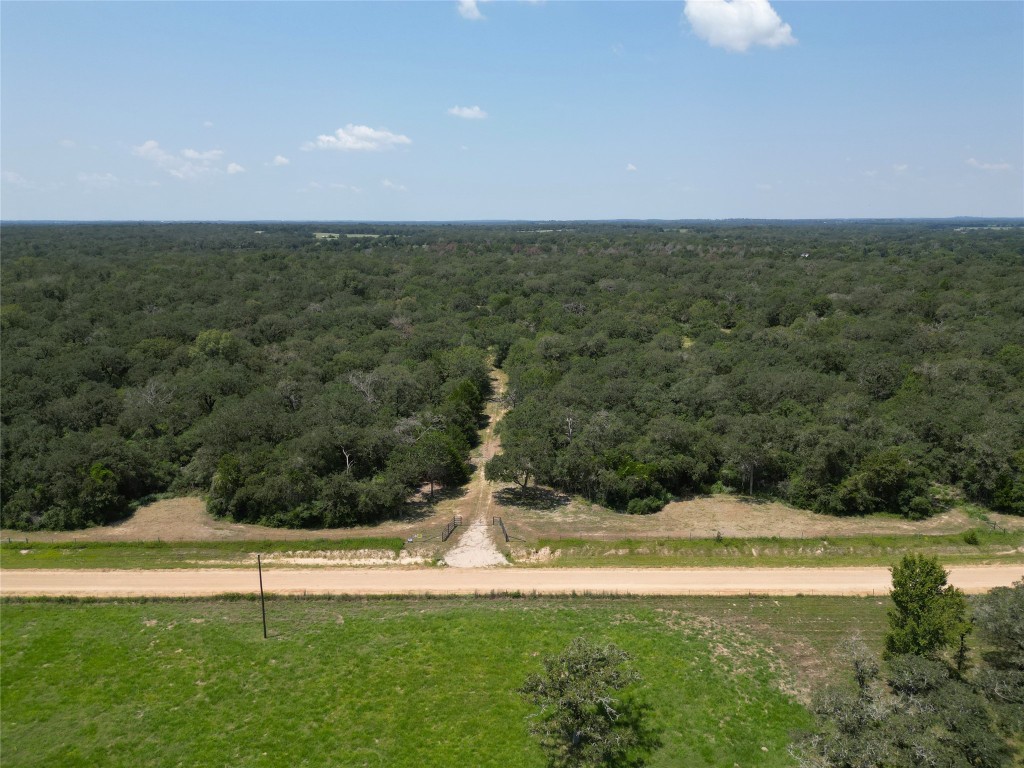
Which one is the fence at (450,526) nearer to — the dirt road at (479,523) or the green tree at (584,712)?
the dirt road at (479,523)

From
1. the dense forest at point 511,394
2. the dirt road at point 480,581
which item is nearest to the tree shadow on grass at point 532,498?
the dense forest at point 511,394

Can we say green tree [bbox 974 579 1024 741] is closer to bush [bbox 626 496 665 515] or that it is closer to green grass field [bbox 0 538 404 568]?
bush [bbox 626 496 665 515]

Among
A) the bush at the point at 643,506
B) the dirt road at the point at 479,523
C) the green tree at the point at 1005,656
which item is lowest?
the dirt road at the point at 479,523

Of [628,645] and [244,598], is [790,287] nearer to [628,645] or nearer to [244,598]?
[628,645]

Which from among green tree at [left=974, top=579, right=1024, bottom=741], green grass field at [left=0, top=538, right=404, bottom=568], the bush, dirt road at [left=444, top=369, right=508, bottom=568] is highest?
green tree at [left=974, top=579, right=1024, bottom=741]

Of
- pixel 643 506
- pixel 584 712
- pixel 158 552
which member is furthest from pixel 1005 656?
pixel 158 552

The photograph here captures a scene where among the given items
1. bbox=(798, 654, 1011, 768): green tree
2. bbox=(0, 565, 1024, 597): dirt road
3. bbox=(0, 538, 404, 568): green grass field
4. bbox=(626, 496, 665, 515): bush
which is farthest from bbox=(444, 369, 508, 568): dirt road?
bbox=(798, 654, 1011, 768): green tree

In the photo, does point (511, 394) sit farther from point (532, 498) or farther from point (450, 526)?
point (450, 526)
